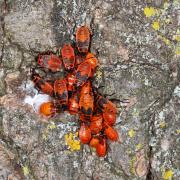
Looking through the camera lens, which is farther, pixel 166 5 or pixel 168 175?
pixel 166 5

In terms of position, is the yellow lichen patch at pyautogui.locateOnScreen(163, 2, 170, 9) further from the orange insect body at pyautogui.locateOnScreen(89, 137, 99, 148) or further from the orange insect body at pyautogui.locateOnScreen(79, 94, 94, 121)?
the orange insect body at pyautogui.locateOnScreen(89, 137, 99, 148)

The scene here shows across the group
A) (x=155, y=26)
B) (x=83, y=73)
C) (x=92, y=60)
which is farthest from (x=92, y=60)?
(x=155, y=26)

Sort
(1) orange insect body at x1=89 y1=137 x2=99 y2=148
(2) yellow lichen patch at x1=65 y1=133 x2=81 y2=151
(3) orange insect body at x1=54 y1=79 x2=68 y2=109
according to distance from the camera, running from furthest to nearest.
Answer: (2) yellow lichen patch at x1=65 y1=133 x2=81 y2=151 → (1) orange insect body at x1=89 y1=137 x2=99 y2=148 → (3) orange insect body at x1=54 y1=79 x2=68 y2=109

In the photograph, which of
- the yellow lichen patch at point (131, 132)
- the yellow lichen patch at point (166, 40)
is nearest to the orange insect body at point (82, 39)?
the yellow lichen patch at point (166, 40)

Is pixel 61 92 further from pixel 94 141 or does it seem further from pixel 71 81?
pixel 94 141

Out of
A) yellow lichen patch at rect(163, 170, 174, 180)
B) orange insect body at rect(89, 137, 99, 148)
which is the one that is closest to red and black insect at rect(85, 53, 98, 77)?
orange insect body at rect(89, 137, 99, 148)

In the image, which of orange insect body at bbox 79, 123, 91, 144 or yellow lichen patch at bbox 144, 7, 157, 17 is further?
yellow lichen patch at bbox 144, 7, 157, 17
